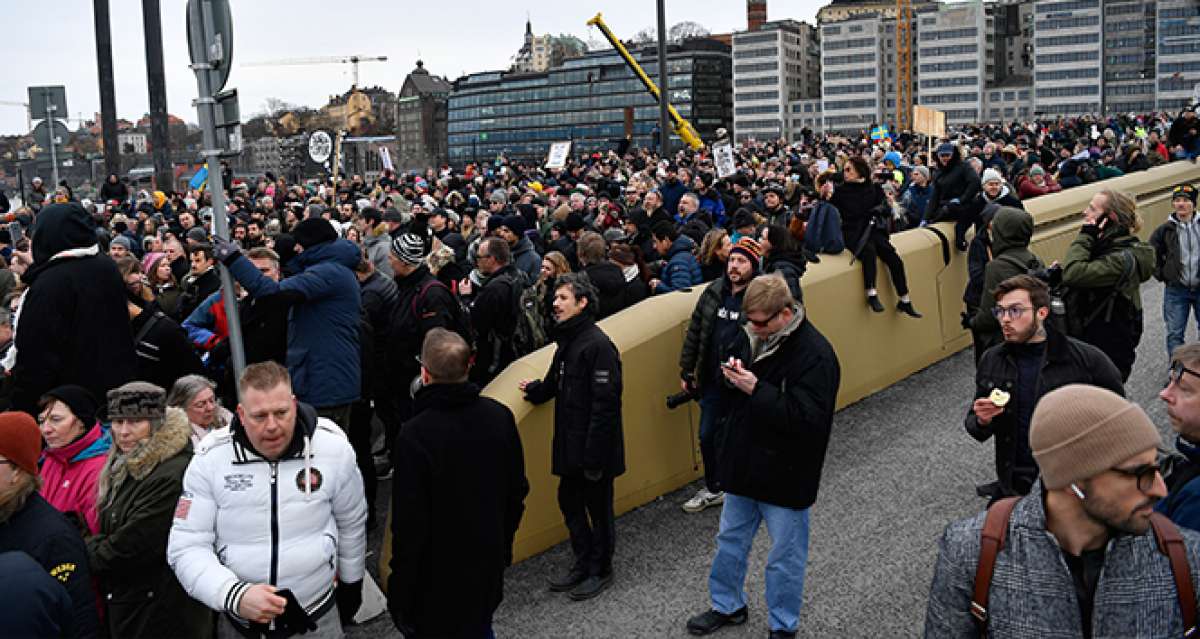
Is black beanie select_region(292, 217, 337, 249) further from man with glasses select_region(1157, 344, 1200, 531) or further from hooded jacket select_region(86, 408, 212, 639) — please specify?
man with glasses select_region(1157, 344, 1200, 531)

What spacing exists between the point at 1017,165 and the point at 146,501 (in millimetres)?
16513

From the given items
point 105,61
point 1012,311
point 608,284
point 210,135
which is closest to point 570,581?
point 608,284

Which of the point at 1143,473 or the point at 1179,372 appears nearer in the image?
the point at 1143,473

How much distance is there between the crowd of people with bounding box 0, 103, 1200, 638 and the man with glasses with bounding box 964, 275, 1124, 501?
1cm

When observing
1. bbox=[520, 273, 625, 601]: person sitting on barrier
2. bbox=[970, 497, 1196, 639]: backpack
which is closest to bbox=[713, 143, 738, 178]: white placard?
bbox=[520, 273, 625, 601]: person sitting on barrier

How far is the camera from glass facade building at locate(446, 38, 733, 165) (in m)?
155

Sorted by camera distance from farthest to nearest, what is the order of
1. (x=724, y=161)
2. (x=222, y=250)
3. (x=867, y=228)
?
(x=724, y=161) < (x=867, y=228) < (x=222, y=250)

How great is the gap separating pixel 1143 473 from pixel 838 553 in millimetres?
3908

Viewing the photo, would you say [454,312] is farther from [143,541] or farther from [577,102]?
[577,102]

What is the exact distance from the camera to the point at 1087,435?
2525mm

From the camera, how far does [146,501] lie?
4.53m

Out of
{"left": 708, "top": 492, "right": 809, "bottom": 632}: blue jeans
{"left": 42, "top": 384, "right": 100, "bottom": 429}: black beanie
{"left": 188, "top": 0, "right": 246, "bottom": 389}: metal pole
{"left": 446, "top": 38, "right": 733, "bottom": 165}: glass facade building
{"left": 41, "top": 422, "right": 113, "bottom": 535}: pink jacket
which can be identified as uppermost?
{"left": 446, "top": 38, "right": 733, "bottom": 165}: glass facade building

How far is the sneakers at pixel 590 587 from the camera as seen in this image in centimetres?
600

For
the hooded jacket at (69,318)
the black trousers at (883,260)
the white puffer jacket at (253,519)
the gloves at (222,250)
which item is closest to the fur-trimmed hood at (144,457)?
the white puffer jacket at (253,519)
